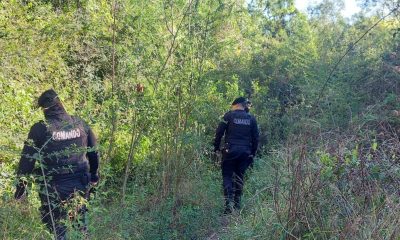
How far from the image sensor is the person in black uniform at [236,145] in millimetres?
7043

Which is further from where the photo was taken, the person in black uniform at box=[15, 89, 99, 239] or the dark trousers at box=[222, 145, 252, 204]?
the dark trousers at box=[222, 145, 252, 204]

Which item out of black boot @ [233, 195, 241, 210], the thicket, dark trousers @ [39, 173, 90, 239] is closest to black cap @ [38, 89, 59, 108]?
the thicket

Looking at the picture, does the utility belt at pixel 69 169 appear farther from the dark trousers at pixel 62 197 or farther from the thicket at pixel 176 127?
the thicket at pixel 176 127

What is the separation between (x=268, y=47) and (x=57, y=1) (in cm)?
589

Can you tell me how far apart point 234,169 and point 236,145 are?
394 mm

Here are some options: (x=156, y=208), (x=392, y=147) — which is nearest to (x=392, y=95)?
(x=392, y=147)

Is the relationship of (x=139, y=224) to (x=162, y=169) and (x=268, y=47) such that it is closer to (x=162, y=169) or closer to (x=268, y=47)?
(x=162, y=169)

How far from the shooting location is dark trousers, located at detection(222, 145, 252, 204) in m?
6.98

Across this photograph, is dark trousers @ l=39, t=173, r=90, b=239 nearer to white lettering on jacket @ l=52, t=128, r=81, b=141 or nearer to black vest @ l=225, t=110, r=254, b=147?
white lettering on jacket @ l=52, t=128, r=81, b=141

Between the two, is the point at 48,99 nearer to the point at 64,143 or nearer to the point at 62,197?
the point at 64,143

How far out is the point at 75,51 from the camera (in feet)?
27.6

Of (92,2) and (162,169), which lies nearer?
(162,169)

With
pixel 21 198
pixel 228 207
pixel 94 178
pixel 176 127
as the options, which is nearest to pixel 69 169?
pixel 21 198

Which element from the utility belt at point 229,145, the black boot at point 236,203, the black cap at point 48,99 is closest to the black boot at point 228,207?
the black boot at point 236,203
